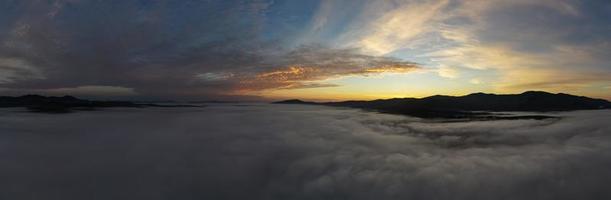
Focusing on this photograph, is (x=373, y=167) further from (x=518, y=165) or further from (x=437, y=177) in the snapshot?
(x=518, y=165)

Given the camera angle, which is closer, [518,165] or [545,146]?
[518,165]

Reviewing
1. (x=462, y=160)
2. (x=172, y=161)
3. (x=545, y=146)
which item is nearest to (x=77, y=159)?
(x=172, y=161)

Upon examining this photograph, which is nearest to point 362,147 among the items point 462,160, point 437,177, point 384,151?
point 384,151

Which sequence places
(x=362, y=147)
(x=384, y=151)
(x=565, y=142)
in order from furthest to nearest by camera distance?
(x=565, y=142), (x=362, y=147), (x=384, y=151)

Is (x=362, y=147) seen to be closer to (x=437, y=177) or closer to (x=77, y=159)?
(x=437, y=177)

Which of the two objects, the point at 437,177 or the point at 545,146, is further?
the point at 545,146

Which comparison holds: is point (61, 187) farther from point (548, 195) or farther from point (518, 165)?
point (518, 165)

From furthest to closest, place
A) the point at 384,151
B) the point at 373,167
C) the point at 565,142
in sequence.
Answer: the point at 565,142, the point at 384,151, the point at 373,167

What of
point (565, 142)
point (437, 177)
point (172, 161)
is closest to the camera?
point (437, 177)

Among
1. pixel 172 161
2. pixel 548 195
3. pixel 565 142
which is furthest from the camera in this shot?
pixel 565 142
